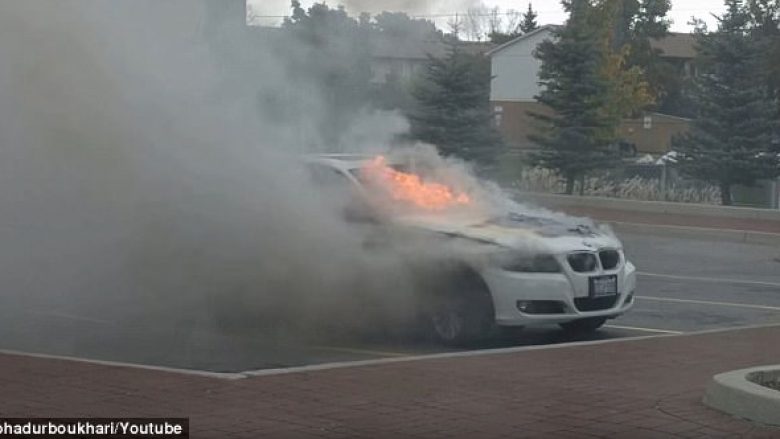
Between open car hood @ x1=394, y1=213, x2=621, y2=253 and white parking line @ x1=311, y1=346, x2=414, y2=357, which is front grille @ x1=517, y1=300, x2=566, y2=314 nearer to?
open car hood @ x1=394, y1=213, x2=621, y2=253

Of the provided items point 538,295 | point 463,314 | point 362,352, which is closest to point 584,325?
point 538,295

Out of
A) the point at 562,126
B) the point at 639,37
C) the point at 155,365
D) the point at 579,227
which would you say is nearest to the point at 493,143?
the point at 562,126

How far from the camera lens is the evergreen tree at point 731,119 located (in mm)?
28781

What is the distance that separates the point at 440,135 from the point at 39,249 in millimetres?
14266

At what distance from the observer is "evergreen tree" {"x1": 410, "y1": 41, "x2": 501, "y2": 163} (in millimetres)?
24078

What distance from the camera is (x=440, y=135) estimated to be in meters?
24.2

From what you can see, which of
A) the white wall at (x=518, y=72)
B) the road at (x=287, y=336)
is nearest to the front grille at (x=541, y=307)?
the road at (x=287, y=336)

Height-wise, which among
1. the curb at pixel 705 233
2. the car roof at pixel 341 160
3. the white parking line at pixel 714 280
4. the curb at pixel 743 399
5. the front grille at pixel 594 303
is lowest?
the white parking line at pixel 714 280

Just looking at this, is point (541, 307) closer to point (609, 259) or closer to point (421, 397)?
point (609, 259)

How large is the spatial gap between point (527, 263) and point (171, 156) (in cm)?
307

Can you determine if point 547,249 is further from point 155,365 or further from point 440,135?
point 440,135

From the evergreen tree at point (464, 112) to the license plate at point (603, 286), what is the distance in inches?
506

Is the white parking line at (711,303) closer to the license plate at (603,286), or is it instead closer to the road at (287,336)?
the road at (287,336)

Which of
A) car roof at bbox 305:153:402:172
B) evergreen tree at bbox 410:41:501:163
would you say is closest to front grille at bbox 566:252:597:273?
car roof at bbox 305:153:402:172
